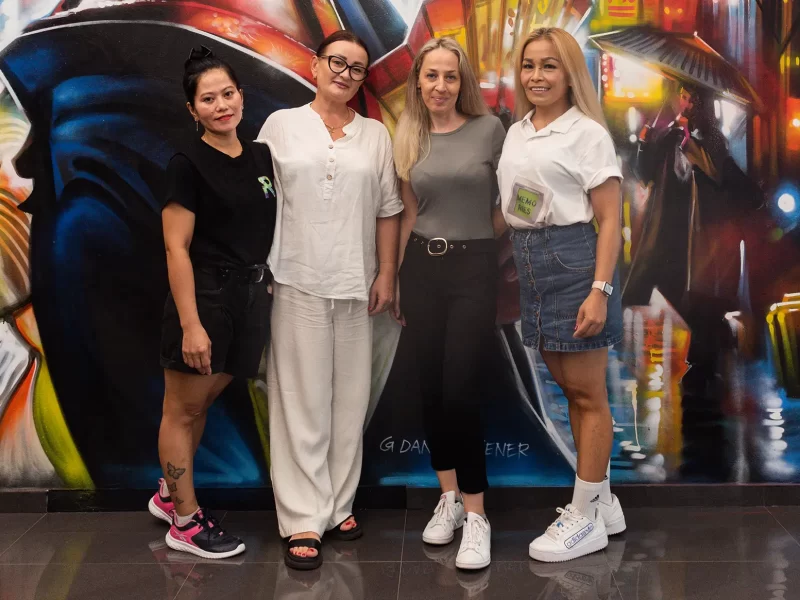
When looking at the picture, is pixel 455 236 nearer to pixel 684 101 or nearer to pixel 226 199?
pixel 226 199

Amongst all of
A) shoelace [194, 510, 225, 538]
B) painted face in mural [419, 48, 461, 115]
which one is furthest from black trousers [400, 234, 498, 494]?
shoelace [194, 510, 225, 538]

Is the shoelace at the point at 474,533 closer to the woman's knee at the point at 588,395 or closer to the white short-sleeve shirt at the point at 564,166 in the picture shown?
the woman's knee at the point at 588,395

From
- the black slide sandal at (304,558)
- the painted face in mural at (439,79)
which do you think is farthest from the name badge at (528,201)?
the black slide sandal at (304,558)

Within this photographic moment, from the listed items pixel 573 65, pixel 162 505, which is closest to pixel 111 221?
pixel 162 505

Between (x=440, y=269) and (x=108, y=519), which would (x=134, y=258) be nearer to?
(x=108, y=519)

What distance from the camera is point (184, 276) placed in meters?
2.55

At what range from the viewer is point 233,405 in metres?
3.21

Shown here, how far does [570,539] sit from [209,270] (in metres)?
1.40

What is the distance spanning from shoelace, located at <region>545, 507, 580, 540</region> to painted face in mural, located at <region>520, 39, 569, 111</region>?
129cm

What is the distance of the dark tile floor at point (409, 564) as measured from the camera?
8.22 ft

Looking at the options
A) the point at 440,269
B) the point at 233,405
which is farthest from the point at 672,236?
the point at 233,405

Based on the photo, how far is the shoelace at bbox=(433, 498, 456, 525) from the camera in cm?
286

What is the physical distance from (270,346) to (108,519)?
0.93 meters

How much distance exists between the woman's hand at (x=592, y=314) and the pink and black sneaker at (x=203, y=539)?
1.29 m
